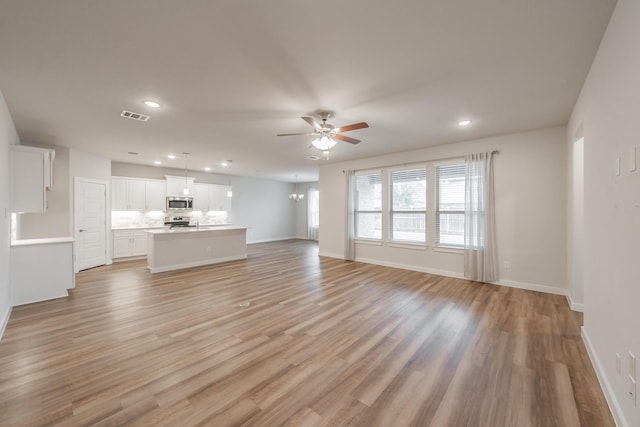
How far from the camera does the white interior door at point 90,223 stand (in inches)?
237

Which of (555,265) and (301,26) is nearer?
(301,26)

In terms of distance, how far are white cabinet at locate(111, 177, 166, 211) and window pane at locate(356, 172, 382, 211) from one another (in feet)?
20.1

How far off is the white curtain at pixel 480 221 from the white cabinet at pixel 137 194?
8.48 meters

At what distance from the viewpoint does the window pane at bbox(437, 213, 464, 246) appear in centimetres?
544

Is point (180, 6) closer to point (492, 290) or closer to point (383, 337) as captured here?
point (383, 337)

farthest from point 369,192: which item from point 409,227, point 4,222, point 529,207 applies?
point 4,222

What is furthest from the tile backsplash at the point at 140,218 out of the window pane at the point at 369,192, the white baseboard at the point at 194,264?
the window pane at the point at 369,192

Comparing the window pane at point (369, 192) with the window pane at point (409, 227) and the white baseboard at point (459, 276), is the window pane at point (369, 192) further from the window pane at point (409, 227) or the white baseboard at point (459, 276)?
the white baseboard at point (459, 276)

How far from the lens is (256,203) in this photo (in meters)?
11.1

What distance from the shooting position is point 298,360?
2.42m

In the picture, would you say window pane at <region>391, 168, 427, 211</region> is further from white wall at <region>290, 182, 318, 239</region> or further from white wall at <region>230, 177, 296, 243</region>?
white wall at <region>290, 182, 318, 239</region>

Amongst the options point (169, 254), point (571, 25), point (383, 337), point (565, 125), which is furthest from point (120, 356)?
point (565, 125)

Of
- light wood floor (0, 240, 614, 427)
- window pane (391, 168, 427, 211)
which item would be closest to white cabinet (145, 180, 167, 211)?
light wood floor (0, 240, 614, 427)

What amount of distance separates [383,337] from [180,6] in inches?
135
